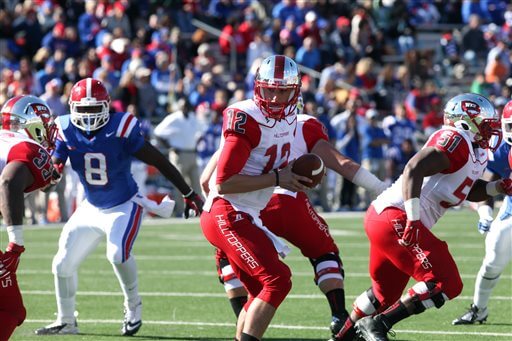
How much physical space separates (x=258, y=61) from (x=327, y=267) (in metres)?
11.7

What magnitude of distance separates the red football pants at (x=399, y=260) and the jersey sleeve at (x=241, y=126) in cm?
104

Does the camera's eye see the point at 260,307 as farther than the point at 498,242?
No

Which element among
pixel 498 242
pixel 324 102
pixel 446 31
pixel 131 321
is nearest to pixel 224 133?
pixel 131 321

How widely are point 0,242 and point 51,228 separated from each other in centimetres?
226

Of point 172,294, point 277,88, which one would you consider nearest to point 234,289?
point 277,88

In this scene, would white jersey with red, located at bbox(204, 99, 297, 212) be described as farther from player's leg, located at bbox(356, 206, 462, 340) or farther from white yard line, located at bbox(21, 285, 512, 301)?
white yard line, located at bbox(21, 285, 512, 301)

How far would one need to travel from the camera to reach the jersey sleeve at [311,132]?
7125 mm

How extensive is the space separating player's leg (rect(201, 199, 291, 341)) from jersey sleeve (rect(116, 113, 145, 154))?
155 cm

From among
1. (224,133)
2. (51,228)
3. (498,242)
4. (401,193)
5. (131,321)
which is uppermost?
(224,133)

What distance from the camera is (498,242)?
788 centimetres

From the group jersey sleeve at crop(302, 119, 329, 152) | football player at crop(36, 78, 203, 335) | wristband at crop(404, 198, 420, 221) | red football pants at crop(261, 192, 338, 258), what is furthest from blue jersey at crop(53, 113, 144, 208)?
wristband at crop(404, 198, 420, 221)

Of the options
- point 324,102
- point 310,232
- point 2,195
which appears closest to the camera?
point 2,195

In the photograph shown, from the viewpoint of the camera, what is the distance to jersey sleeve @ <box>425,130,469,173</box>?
6.43m

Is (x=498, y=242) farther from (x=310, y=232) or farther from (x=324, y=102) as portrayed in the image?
(x=324, y=102)
